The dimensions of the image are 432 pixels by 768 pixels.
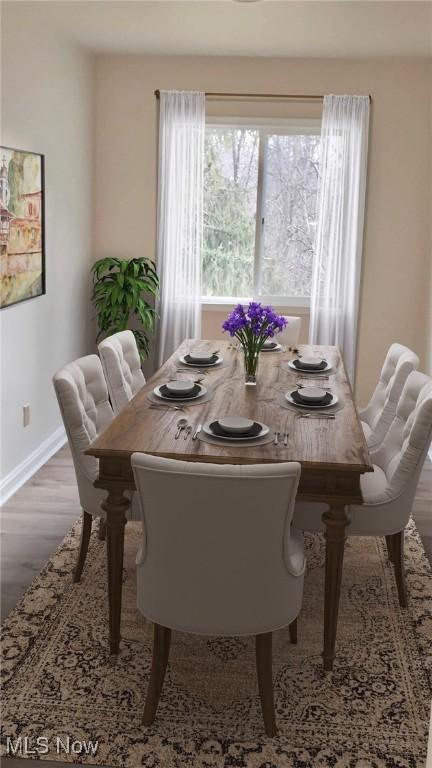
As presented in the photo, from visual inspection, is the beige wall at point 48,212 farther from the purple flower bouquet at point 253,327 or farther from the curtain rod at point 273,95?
the purple flower bouquet at point 253,327

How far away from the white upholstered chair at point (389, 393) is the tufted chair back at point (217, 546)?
1.41m

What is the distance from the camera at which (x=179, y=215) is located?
5926 millimetres

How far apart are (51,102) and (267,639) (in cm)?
374

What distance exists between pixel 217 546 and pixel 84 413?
1113mm

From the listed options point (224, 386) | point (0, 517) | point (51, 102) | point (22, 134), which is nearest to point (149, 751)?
point (224, 386)

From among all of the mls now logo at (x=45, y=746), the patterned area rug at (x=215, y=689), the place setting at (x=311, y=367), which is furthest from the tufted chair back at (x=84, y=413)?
the place setting at (x=311, y=367)

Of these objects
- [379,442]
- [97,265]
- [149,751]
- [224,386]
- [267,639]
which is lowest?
[149,751]

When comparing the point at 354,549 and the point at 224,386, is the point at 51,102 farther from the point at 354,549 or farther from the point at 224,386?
the point at 354,549

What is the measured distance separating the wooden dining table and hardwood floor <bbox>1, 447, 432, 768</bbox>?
0.77 m

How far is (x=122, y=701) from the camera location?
8.45ft

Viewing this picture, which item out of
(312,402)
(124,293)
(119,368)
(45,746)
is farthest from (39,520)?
(124,293)

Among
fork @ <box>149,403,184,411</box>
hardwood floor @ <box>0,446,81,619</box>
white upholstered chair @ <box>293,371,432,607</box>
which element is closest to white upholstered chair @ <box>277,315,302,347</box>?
hardwood floor @ <box>0,446,81,619</box>

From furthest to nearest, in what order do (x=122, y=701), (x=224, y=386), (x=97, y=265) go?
1. (x=97, y=265)
2. (x=224, y=386)
3. (x=122, y=701)

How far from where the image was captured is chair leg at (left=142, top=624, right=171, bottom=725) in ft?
8.06
